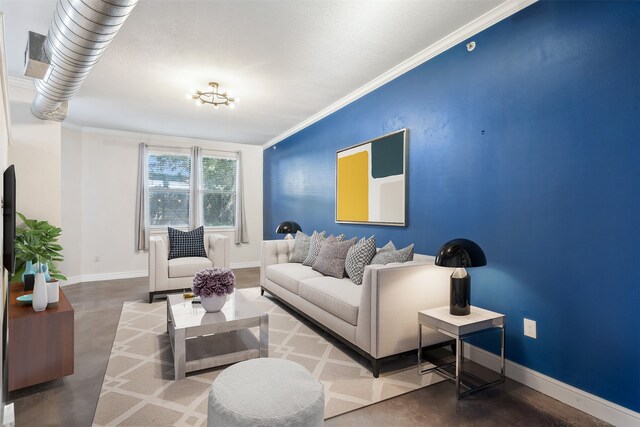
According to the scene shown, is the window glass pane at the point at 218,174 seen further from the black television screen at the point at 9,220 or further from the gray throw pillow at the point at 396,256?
the gray throw pillow at the point at 396,256

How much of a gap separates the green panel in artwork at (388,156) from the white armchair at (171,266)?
2.50m

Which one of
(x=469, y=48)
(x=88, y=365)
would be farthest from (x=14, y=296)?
(x=469, y=48)

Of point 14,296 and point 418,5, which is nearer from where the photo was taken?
point 418,5

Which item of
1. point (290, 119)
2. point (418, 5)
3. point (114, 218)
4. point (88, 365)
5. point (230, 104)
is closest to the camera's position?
point (418, 5)

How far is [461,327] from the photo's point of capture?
208 centimetres

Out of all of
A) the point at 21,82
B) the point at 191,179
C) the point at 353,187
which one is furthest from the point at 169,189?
the point at 353,187

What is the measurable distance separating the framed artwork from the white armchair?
6.05 ft

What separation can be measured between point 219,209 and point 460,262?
219 inches

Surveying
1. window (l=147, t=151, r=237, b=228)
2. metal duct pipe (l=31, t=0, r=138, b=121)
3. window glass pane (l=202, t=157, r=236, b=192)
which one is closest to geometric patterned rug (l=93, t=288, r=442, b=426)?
metal duct pipe (l=31, t=0, r=138, b=121)

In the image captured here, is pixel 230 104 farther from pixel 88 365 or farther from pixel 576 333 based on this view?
pixel 576 333

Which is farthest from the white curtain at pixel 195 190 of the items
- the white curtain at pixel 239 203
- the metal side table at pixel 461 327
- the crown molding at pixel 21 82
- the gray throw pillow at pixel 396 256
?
the metal side table at pixel 461 327

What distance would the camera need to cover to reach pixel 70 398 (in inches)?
81.7

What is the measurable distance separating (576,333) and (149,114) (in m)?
5.57

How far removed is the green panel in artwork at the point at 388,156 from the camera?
3.37 metres
